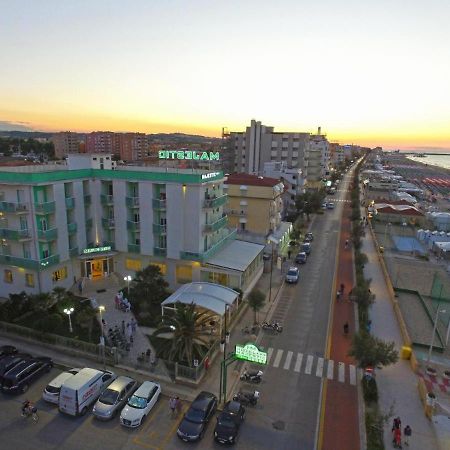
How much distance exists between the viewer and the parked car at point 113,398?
2550 cm

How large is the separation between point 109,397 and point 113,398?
32 centimetres

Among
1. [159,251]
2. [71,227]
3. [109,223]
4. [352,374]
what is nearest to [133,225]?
[109,223]

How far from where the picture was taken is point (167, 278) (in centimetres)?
4625

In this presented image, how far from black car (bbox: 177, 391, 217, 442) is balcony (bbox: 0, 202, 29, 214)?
27.7 m

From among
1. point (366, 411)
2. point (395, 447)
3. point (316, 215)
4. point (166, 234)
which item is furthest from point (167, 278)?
point (316, 215)

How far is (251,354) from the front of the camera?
25.2 meters

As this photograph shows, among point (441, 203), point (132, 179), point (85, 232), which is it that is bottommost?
point (441, 203)

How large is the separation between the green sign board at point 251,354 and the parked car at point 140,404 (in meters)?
7.03

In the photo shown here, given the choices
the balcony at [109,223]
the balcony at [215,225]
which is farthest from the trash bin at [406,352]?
the balcony at [109,223]

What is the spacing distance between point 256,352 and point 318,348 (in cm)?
1300

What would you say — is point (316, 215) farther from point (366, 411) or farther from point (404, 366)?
point (366, 411)

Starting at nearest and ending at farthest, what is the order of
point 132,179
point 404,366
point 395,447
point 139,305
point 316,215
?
1. point 395,447
2. point 404,366
3. point 139,305
4. point 132,179
5. point 316,215

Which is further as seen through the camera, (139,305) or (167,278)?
(167,278)

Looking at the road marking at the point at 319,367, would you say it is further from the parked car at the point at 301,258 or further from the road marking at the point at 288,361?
the parked car at the point at 301,258
